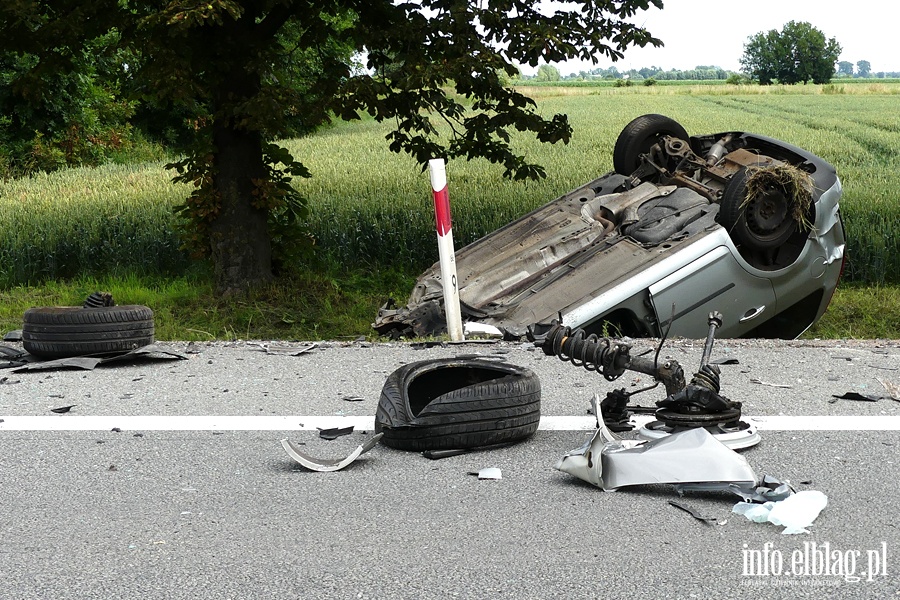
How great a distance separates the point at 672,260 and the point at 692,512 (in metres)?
3.83

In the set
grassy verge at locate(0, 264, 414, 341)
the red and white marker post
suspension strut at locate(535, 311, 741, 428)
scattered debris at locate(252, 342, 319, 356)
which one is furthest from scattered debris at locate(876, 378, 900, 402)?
grassy verge at locate(0, 264, 414, 341)

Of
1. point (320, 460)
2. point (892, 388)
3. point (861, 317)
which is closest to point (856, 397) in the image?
point (892, 388)

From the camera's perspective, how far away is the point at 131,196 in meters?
14.5

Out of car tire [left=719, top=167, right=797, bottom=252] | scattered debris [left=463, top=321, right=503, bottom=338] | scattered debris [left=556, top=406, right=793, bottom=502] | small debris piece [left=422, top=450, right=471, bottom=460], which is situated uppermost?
car tire [left=719, top=167, right=797, bottom=252]

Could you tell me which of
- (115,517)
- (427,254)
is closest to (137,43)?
(427,254)

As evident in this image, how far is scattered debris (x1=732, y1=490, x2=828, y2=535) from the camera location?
3.27m

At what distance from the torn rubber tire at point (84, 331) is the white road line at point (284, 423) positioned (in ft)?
4.58

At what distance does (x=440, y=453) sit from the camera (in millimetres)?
4094

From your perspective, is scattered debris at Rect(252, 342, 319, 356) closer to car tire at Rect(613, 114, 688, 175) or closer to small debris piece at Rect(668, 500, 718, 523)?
small debris piece at Rect(668, 500, 718, 523)

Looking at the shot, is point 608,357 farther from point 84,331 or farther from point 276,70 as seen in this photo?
point 276,70

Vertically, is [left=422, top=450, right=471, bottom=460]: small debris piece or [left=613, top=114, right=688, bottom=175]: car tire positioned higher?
[left=613, top=114, right=688, bottom=175]: car tire

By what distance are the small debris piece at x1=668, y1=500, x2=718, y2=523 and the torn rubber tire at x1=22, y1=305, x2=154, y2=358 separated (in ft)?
13.2

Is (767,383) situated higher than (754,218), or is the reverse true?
(754,218)

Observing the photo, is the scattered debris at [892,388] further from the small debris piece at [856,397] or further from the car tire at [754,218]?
the car tire at [754,218]
